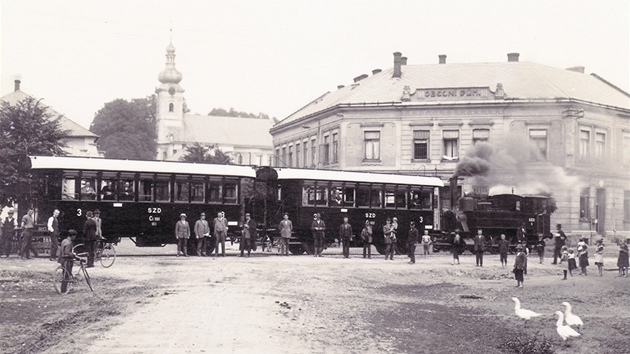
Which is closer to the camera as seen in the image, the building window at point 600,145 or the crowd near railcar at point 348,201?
the crowd near railcar at point 348,201

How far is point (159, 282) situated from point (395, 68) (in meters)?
34.3

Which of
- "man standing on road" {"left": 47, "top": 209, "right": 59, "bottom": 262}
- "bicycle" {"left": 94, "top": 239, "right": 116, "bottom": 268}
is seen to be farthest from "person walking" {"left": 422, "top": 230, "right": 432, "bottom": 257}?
"man standing on road" {"left": 47, "top": 209, "right": 59, "bottom": 262}

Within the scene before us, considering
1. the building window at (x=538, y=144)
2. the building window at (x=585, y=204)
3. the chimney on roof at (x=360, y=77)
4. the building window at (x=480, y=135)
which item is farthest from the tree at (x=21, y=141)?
the building window at (x=585, y=204)

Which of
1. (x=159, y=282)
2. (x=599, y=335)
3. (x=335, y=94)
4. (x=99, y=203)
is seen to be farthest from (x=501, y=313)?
(x=335, y=94)

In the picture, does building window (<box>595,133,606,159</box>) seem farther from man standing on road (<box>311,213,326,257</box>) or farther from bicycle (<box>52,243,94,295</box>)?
bicycle (<box>52,243,94,295</box>)

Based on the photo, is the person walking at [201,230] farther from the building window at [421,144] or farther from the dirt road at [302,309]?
the building window at [421,144]

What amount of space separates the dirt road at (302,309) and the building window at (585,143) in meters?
21.7

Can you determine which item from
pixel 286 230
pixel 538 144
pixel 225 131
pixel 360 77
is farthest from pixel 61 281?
pixel 225 131

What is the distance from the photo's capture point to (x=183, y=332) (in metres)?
11.6

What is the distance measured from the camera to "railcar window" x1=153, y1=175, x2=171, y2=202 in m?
26.2

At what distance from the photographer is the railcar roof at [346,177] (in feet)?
95.4

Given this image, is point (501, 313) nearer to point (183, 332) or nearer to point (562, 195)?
point (183, 332)

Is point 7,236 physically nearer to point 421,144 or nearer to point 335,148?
point 335,148

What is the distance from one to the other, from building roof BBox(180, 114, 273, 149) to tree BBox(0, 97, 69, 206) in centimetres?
7560
